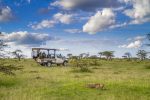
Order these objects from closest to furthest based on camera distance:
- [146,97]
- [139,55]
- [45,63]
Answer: [146,97] < [45,63] < [139,55]

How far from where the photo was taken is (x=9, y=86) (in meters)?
22.2

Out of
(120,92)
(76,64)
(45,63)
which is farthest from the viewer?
(45,63)

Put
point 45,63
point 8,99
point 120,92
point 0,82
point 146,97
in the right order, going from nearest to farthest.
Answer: point 8,99 → point 146,97 → point 120,92 → point 0,82 → point 45,63

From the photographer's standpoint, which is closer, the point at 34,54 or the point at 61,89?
the point at 61,89

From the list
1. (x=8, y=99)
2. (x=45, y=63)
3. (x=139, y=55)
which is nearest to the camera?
(x=8, y=99)

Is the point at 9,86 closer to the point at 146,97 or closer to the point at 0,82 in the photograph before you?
the point at 0,82

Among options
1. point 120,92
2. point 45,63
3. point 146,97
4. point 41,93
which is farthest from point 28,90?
point 45,63

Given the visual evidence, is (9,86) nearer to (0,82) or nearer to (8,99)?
→ (0,82)

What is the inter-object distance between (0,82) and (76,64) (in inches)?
1007

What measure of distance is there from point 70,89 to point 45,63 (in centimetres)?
3699

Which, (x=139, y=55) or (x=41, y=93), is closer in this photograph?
(x=41, y=93)

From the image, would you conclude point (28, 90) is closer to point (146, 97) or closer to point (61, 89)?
point (61, 89)

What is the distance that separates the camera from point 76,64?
48875 mm

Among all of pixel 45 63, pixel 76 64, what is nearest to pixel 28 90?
pixel 76 64
